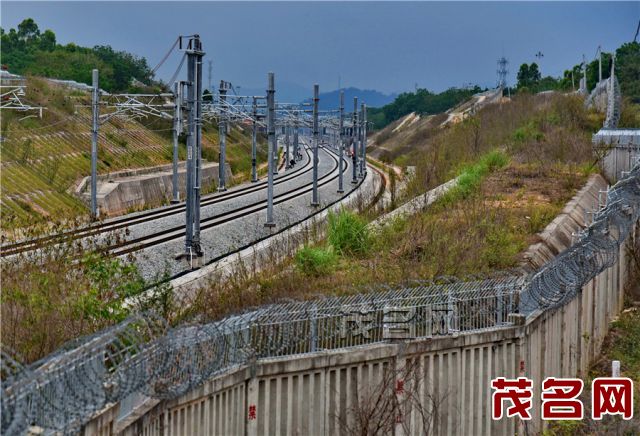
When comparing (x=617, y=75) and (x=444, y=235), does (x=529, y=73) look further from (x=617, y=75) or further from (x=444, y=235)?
(x=444, y=235)

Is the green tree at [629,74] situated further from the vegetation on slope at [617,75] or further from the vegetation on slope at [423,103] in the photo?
the vegetation on slope at [423,103]

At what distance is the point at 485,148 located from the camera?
53344 millimetres

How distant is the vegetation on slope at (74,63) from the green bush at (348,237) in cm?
5368

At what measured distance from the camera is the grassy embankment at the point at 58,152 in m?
40.8

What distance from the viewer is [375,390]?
15.1m

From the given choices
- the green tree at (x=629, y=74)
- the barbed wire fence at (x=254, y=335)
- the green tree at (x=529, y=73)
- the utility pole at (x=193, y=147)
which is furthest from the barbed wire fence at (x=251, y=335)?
the green tree at (x=529, y=73)

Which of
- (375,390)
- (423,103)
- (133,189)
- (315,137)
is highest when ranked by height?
(423,103)

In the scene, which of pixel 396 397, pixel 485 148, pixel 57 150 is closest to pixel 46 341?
pixel 396 397

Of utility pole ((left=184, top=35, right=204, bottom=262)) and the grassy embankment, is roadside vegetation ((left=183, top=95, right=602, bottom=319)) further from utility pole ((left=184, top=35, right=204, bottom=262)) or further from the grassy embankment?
the grassy embankment

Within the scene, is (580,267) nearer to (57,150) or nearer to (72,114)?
(57,150)

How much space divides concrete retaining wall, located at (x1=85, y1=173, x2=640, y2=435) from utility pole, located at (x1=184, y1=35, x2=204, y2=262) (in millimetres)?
10228

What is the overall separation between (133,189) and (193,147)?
24.8 meters

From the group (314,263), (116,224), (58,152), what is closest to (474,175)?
(116,224)

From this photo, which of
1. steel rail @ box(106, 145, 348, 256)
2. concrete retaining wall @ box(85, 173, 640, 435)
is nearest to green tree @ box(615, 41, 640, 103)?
steel rail @ box(106, 145, 348, 256)
